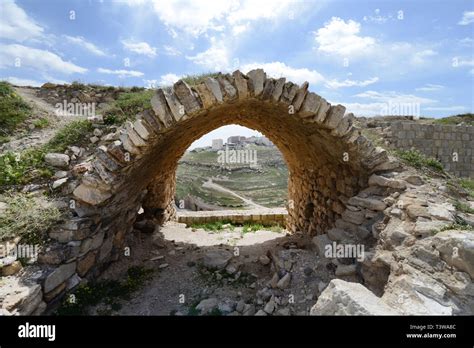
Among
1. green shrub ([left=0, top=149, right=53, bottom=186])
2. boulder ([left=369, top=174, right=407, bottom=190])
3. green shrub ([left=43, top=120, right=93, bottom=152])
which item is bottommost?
boulder ([left=369, top=174, right=407, bottom=190])

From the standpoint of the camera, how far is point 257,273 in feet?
19.2

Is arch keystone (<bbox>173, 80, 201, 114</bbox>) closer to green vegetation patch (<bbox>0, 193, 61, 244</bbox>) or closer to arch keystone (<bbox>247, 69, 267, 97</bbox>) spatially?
arch keystone (<bbox>247, 69, 267, 97</bbox>)

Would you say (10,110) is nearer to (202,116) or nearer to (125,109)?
(125,109)

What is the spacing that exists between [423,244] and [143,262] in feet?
17.9

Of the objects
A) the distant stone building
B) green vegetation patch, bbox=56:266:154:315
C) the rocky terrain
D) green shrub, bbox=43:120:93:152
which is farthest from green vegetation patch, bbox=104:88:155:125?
the distant stone building

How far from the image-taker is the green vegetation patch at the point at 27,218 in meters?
3.98

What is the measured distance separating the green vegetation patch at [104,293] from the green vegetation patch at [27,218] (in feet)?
3.28

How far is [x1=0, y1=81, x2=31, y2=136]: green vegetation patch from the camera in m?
6.14

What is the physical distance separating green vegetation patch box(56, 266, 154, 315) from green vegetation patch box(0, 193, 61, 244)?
3.28ft

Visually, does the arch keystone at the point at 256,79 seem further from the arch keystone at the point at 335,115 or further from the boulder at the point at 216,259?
the boulder at the point at 216,259

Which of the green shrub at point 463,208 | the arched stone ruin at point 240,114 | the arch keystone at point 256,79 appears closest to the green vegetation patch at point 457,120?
the arched stone ruin at point 240,114

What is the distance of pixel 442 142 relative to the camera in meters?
8.84
